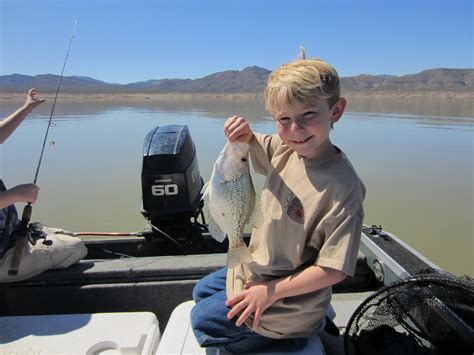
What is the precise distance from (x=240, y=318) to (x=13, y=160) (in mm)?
10609

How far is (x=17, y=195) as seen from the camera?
2.69m

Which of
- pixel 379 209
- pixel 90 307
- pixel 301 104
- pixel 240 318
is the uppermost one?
pixel 301 104

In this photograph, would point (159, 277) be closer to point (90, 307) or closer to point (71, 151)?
point (90, 307)

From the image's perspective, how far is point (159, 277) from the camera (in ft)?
9.46

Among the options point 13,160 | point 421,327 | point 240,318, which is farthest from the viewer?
point 13,160

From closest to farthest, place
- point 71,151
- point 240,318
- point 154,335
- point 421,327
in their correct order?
point 240,318 → point 421,327 → point 154,335 → point 71,151

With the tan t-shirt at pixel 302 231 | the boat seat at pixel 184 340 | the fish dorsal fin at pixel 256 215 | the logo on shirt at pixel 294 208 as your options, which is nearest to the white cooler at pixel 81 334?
the boat seat at pixel 184 340

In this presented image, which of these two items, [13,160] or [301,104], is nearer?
[301,104]

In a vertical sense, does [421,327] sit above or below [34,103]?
below

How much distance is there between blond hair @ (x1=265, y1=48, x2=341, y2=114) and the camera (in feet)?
5.75

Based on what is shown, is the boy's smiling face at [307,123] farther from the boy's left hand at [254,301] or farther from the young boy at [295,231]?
the boy's left hand at [254,301]

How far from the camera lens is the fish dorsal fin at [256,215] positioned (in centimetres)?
202

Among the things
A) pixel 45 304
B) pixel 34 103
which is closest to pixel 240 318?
pixel 45 304

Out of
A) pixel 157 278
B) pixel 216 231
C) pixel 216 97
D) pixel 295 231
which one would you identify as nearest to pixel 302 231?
pixel 295 231
